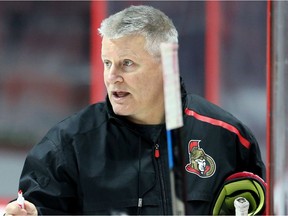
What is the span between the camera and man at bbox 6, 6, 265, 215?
181 cm

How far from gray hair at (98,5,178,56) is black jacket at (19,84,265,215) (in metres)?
0.18

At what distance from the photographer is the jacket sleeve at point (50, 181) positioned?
5.80 feet

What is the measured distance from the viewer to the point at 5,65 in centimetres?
461

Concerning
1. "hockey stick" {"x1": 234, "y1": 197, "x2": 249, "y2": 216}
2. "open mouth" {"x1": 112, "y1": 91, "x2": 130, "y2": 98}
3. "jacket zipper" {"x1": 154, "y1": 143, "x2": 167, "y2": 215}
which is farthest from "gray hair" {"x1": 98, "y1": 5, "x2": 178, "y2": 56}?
"hockey stick" {"x1": 234, "y1": 197, "x2": 249, "y2": 216}

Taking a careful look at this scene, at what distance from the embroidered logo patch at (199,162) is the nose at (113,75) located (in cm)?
26

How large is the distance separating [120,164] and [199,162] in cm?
21

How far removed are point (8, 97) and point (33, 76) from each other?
206 mm

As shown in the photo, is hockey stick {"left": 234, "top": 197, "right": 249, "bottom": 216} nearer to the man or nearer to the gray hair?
the man

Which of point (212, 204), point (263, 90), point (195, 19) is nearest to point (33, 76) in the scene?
point (195, 19)

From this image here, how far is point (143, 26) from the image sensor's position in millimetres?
1879

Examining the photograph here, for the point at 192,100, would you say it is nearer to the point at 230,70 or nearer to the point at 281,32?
the point at 281,32

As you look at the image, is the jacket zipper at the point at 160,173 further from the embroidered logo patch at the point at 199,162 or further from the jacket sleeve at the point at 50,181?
the jacket sleeve at the point at 50,181

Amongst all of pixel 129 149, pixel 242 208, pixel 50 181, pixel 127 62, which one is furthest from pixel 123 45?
pixel 242 208

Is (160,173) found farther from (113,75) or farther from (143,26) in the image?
(143,26)
